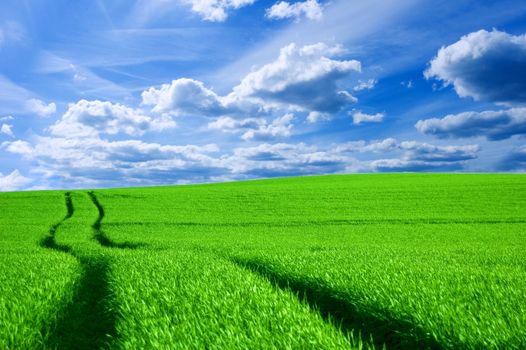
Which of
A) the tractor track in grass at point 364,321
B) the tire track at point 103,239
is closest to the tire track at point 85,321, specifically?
the tractor track in grass at point 364,321

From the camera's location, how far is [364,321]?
716 centimetres

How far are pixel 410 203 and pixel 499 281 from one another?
2673 centimetres

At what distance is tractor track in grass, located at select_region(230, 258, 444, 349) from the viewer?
5.93 m

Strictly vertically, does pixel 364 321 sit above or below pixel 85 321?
above

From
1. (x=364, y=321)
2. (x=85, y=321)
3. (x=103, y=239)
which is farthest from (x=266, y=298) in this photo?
(x=103, y=239)

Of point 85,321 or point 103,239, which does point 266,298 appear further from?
point 103,239

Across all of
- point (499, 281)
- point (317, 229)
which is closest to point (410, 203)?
point (317, 229)

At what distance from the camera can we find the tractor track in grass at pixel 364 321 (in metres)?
5.93

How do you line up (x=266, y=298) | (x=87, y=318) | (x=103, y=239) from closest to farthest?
(x=266, y=298) → (x=87, y=318) → (x=103, y=239)

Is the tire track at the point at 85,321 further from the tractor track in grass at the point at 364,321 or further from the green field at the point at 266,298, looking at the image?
the tractor track in grass at the point at 364,321

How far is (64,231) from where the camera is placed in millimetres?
26000

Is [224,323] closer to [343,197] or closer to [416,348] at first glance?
[416,348]

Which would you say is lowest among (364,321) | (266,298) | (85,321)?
(85,321)

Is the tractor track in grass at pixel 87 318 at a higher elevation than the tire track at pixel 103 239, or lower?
higher
